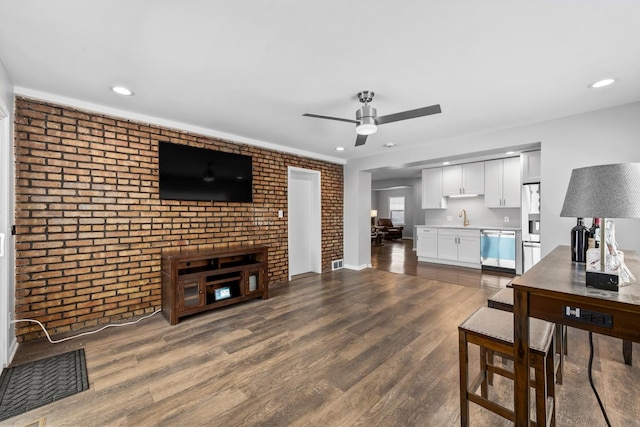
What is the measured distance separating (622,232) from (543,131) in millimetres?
1409

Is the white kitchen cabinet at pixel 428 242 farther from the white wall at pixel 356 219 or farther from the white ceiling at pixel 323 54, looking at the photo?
the white ceiling at pixel 323 54

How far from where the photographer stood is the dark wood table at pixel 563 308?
3.30ft

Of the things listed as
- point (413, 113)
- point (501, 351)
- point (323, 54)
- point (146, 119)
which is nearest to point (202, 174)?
point (146, 119)

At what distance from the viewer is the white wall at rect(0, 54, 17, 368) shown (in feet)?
6.91

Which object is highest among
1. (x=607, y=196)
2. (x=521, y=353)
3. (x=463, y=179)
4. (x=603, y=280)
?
(x=463, y=179)

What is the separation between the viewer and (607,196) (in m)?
1.13

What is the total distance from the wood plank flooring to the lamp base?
1.02m

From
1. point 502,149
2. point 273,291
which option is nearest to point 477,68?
point 502,149

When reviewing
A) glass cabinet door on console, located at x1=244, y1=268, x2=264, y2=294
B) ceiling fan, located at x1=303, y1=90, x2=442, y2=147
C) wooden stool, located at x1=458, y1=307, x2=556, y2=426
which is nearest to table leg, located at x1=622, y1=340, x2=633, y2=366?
wooden stool, located at x1=458, y1=307, x2=556, y2=426

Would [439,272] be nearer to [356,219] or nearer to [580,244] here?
[356,219]

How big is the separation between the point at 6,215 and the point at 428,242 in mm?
6704

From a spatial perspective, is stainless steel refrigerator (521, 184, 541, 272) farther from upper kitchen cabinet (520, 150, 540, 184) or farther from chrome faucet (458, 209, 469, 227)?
chrome faucet (458, 209, 469, 227)

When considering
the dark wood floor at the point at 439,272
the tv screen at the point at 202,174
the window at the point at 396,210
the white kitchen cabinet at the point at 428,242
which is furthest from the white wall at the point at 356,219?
the window at the point at 396,210

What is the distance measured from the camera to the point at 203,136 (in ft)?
12.3
